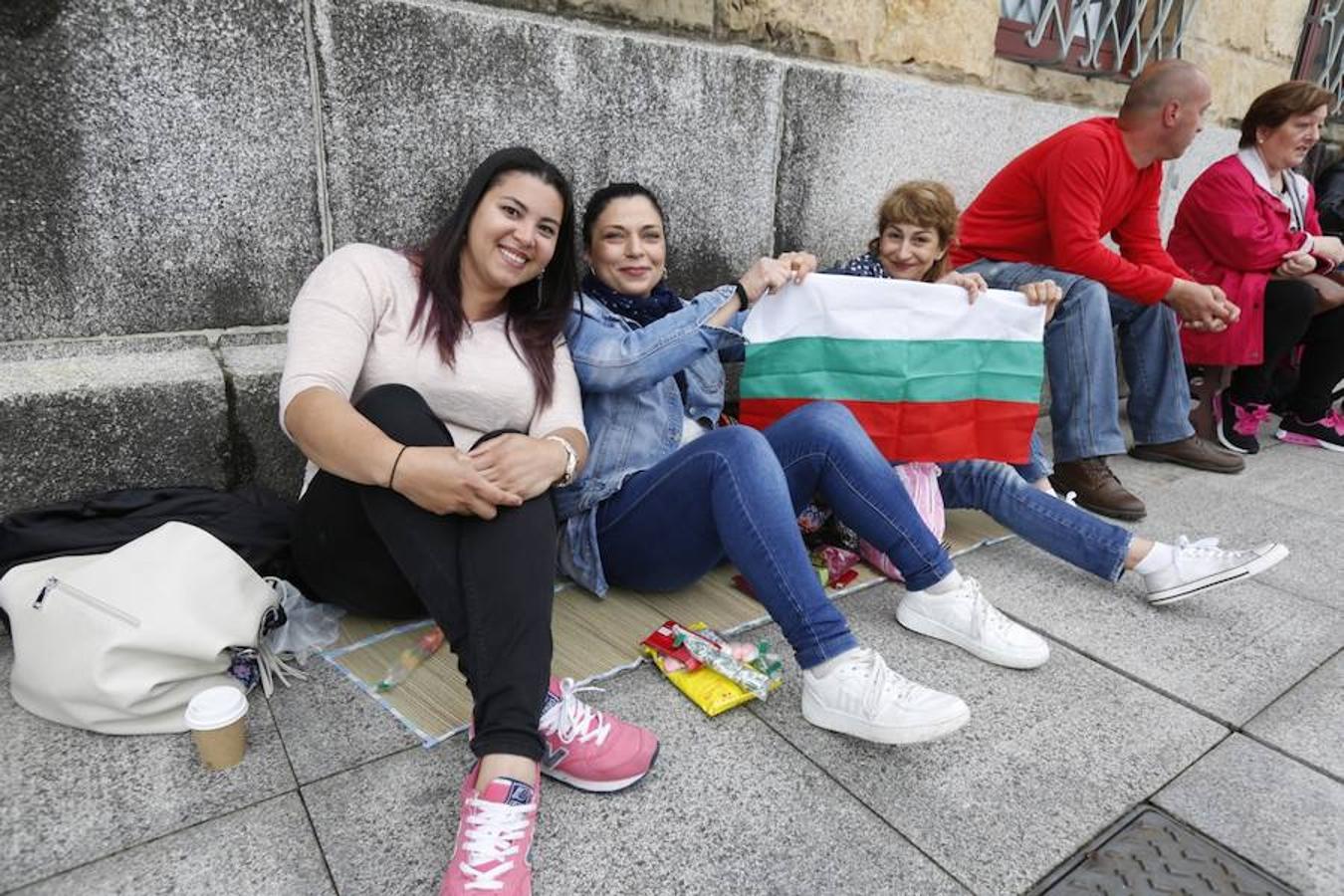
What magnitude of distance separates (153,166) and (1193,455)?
14.5 feet

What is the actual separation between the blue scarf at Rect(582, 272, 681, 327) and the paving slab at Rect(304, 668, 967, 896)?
118 cm

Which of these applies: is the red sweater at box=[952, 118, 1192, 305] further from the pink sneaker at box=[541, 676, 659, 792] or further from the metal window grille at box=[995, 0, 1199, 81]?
the pink sneaker at box=[541, 676, 659, 792]

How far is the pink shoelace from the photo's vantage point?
15.1 ft

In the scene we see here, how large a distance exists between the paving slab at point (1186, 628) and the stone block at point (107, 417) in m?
2.44

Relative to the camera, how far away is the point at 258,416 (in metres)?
2.53

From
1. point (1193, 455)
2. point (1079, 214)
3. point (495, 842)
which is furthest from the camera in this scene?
point (1193, 455)

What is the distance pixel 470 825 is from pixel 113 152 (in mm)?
2025

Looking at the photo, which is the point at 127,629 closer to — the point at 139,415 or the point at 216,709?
the point at 216,709

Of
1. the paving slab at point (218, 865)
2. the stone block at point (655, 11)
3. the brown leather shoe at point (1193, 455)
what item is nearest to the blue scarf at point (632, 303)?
the stone block at point (655, 11)

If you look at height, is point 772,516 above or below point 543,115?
below

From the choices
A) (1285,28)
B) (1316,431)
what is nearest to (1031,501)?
(1316,431)

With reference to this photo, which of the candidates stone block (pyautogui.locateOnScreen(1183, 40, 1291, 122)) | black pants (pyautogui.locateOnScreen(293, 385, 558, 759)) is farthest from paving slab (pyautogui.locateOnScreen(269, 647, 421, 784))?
stone block (pyautogui.locateOnScreen(1183, 40, 1291, 122))

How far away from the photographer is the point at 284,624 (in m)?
2.21

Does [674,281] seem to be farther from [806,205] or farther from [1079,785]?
[1079,785]
